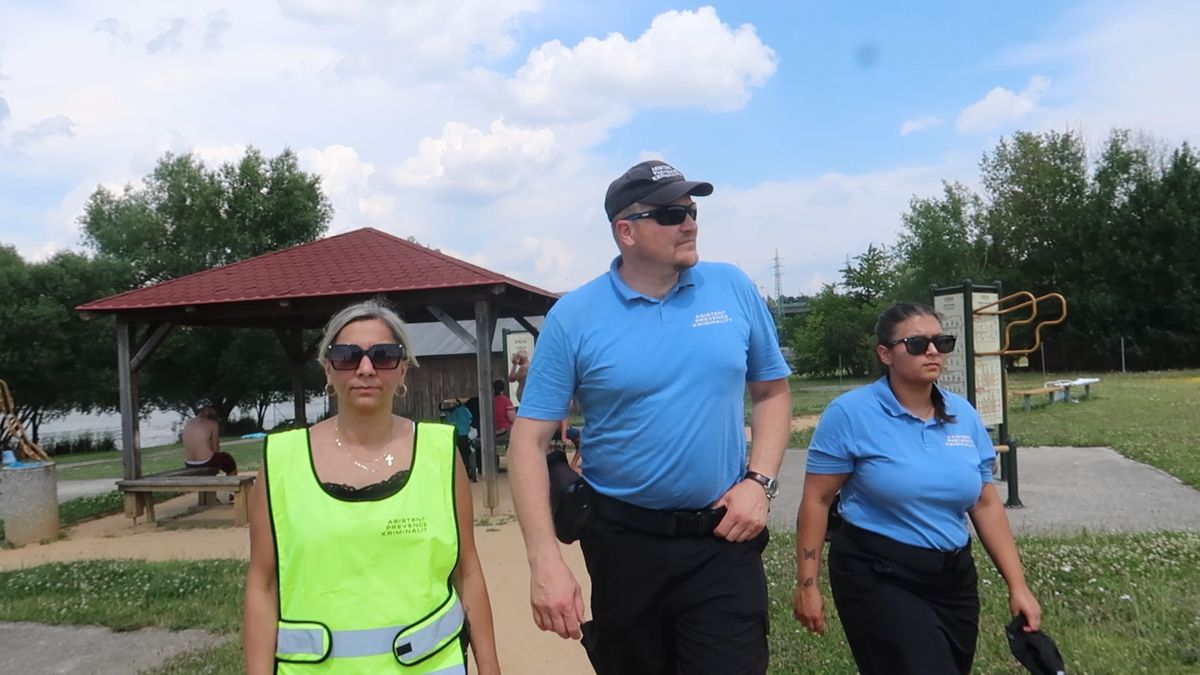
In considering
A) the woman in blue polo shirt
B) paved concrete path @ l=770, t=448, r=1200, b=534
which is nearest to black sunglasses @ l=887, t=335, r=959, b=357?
the woman in blue polo shirt

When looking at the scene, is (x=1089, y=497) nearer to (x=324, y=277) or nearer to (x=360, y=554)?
(x=360, y=554)

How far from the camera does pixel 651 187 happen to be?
2.59m

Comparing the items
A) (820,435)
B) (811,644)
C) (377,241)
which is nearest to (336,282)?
Answer: (377,241)

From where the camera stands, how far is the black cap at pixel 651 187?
2576 millimetres

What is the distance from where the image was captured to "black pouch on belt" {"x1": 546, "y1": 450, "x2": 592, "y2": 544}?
260 cm

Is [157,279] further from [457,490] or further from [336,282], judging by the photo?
[457,490]

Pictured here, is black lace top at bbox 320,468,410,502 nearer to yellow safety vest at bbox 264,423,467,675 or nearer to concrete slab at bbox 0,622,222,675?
yellow safety vest at bbox 264,423,467,675

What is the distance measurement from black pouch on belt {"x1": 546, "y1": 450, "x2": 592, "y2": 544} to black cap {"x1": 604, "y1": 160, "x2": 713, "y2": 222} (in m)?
0.83

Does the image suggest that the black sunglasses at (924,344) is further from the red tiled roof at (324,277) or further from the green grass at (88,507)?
the green grass at (88,507)

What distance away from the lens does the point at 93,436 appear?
34.2 m

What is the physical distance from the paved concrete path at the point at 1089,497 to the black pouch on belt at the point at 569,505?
13.6ft

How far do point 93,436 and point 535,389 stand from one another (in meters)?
37.5

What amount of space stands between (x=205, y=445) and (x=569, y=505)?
32.5ft

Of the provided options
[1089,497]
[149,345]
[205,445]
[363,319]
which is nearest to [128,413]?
[149,345]
